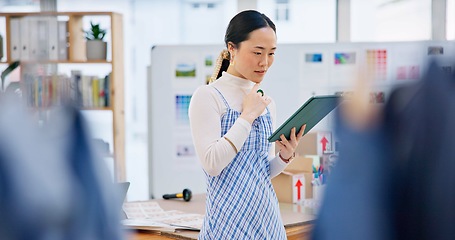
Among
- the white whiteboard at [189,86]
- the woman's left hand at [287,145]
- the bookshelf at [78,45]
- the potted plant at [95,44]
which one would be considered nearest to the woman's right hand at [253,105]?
the woman's left hand at [287,145]

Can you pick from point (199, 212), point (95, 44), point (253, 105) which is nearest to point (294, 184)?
point (199, 212)

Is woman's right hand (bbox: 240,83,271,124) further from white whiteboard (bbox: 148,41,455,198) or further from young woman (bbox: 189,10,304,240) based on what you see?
white whiteboard (bbox: 148,41,455,198)

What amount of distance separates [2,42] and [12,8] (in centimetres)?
40

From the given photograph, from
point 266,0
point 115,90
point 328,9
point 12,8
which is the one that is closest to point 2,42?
point 12,8

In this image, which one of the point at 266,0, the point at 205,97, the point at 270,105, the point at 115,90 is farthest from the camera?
the point at 266,0

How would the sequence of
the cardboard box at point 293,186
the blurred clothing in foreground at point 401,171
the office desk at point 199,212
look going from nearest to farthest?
1. the blurred clothing in foreground at point 401,171
2. the office desk at point 199,212
3. the cardboard box at point 293,186

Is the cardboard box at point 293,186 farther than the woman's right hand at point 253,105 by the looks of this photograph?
Yes

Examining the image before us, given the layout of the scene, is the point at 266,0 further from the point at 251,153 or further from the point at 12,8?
the point at 251,153

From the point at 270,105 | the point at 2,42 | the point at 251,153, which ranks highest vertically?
the point at 2,42

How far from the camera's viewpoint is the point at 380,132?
2.10 feet

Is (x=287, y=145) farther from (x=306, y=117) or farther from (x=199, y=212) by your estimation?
(x=199, y=212)

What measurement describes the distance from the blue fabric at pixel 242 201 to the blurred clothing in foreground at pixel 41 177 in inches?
46.7

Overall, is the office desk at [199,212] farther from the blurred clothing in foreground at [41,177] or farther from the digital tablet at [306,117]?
the blurred clothing in foreground at [41,177]

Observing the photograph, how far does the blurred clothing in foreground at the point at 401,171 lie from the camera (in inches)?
25.0
